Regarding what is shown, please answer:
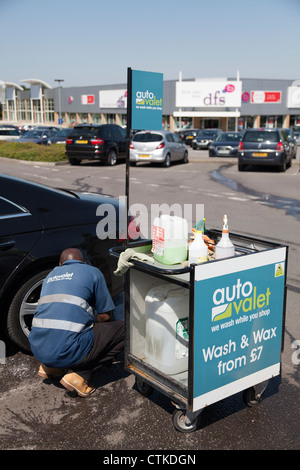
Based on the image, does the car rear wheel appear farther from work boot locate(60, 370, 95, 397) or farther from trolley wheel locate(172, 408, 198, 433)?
trolley wheel locate(172, 408, 198, 433)

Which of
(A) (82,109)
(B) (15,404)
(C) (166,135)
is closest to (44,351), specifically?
(B) (15,404)

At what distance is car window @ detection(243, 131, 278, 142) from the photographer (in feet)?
60.7

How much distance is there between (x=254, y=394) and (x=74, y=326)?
1371 millimetres

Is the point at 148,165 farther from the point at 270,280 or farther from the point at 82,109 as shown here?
the point at 82,109

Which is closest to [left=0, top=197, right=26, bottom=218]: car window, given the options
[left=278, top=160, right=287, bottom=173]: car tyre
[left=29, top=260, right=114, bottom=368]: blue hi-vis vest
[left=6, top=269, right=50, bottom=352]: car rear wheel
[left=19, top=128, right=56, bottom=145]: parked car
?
[left=6, top=269, right=50, bottom=352]: car rear wheel

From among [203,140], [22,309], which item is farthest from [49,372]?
[203,140]

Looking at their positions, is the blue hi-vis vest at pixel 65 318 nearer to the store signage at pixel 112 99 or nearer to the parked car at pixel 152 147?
the parked car at pixel 152 147

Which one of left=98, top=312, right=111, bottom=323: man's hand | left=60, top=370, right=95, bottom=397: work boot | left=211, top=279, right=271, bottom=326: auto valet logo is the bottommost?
left=60, top=370, right=95, bottom=397: work boot

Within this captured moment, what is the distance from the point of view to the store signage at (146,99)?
12.9 feet

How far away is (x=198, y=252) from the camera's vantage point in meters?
3.19

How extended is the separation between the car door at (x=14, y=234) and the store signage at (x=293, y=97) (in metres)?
A: 53.1

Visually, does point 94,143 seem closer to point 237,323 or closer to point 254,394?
point 254,394

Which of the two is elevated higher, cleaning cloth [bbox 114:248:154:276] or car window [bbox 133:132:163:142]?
car window [bbox 133:132:163:142]

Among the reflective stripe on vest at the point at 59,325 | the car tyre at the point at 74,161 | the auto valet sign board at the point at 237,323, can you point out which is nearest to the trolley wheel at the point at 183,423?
the auto valet sign board at the point at 237,323
